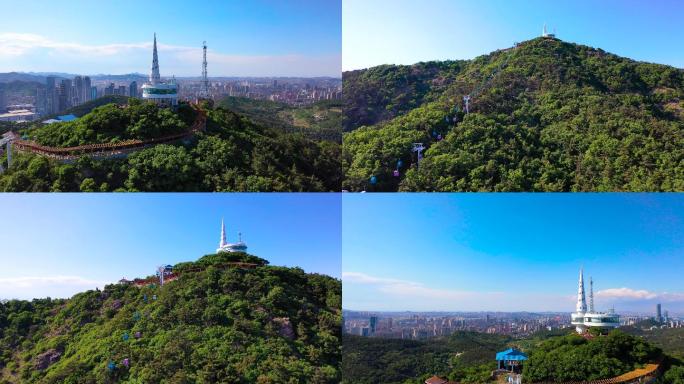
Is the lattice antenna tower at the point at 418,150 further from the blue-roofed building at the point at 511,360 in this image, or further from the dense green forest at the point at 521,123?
the blue-roofed building at the point at 511,360

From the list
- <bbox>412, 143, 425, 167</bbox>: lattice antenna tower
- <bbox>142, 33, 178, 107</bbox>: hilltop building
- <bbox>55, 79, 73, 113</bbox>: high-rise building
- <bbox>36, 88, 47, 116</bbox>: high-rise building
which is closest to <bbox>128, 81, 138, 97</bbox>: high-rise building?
<bbox>142, 33, 178, 107</bbox>: hilltop building

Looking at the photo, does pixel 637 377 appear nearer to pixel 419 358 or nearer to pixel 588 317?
pixel 588 317

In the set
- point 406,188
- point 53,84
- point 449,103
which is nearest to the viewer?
point 406,188

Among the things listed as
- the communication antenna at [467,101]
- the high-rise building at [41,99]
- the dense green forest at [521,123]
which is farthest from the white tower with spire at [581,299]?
the high-rise building at [41,99]

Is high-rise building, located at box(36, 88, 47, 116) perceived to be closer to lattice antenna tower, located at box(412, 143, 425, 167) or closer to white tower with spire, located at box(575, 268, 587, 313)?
lattice antenna tower, located at box(412, 143, 425, 167)

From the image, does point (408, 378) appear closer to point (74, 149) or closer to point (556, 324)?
point (556, 324)

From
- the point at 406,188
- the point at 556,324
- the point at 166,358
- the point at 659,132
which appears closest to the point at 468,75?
the point at 659,132
